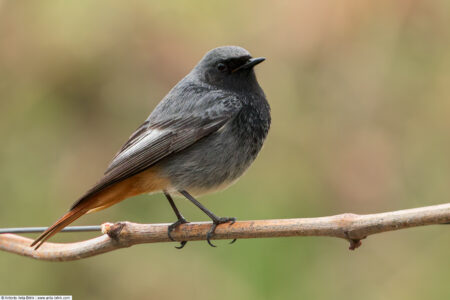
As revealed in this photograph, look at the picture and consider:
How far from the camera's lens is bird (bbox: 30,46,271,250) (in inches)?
153

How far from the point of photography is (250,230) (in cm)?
328

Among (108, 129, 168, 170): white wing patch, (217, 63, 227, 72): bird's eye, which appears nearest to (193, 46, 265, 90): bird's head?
(217, 63, 227, 72): bird's eye

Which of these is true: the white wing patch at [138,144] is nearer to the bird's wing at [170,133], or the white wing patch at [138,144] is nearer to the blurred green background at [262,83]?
the bird's wing at [170,133]

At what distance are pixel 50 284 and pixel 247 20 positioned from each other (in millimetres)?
2627

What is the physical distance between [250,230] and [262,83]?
2.35 metres

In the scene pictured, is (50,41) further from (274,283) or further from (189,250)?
(274,283)

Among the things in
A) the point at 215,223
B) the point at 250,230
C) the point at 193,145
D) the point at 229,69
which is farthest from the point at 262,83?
the point at 250,230

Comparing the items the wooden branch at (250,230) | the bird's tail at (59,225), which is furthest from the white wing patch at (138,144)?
the wooden branch at (250,230)

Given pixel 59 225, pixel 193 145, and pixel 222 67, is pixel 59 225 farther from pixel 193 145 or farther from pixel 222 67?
pixel 222 67

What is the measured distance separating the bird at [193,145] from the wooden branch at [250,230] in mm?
269

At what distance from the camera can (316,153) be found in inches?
200

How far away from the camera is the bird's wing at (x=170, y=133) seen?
3.88 m

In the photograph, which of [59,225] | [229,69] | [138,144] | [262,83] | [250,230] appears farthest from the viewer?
[262,83]

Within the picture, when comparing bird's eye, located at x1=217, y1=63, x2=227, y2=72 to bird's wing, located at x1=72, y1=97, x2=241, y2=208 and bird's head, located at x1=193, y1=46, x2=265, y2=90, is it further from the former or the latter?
bird's wing, located at x1=72, y1=97, x2=241, y2=208
